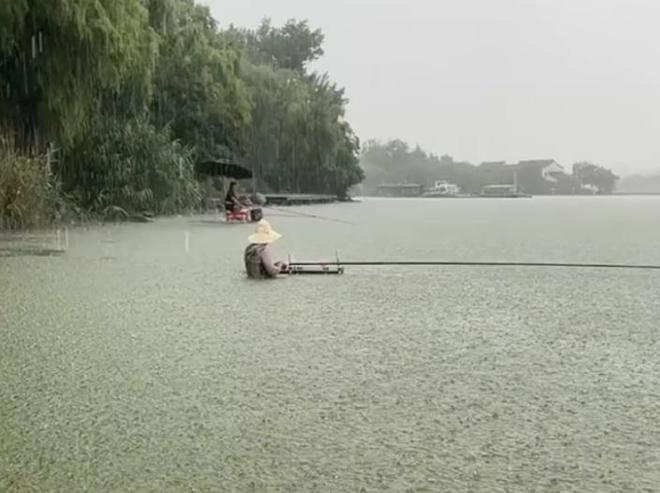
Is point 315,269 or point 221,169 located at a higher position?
point 221,169

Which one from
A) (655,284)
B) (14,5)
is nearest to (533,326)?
(655,284)

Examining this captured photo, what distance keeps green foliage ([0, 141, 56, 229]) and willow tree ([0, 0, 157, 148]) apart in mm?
1003

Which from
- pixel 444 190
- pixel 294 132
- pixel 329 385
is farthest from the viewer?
pixel 444 190

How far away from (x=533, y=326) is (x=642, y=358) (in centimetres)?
76

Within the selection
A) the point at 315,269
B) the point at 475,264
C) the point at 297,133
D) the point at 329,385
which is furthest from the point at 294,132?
the point at 329,385

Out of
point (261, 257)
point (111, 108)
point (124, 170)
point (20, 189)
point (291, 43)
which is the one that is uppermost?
point (291, 43)

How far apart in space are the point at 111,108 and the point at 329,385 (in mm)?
12767

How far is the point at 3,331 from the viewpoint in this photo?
3.64m

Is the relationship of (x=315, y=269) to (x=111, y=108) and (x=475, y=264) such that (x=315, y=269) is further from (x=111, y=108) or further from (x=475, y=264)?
(x=111, y=108)

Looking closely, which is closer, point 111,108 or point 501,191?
point 111,108

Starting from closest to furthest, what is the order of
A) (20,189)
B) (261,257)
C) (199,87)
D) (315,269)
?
(261,257) < (315,269) < (20,189) < (199,87)

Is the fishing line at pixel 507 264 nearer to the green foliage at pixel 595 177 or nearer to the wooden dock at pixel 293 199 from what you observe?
the wooden dock at pixel 293 199

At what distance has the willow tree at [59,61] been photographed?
33.6 ft

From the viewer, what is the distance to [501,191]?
60.5 metres
